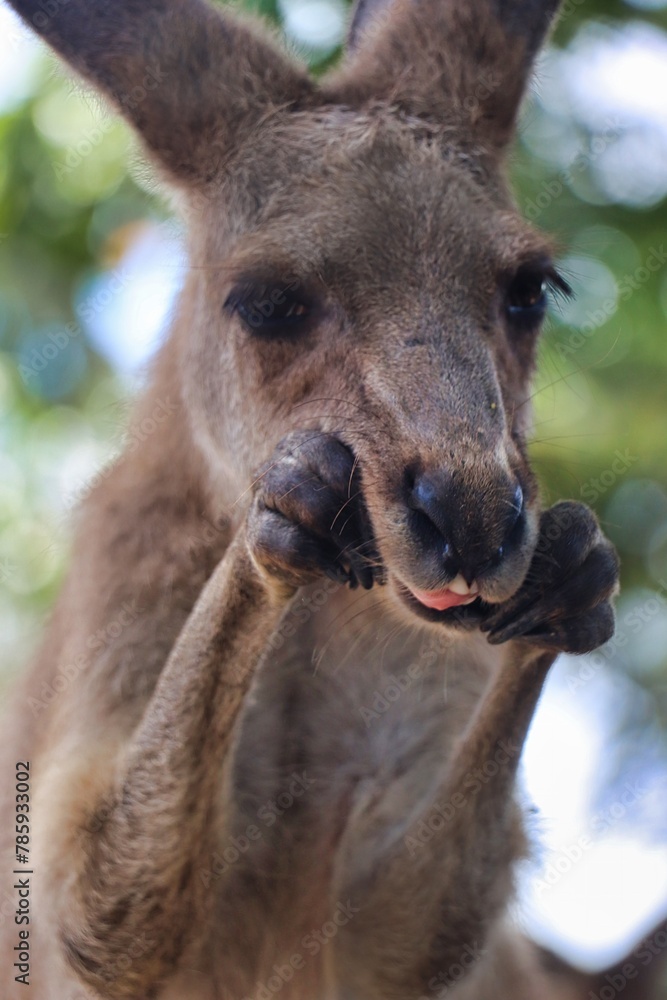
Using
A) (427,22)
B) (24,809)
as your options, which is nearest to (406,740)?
(24,809)

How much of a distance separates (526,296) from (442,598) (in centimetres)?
125

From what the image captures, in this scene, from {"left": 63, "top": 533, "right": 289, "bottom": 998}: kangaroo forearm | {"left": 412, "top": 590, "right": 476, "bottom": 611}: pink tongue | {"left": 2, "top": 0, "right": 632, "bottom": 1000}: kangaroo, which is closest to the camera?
{"left": 412, "top": 590, "right": 476, "bottom": 611}: pink tongue

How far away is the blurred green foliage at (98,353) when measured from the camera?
538 centimetres

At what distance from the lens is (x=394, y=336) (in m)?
3.12

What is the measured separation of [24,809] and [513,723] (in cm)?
174

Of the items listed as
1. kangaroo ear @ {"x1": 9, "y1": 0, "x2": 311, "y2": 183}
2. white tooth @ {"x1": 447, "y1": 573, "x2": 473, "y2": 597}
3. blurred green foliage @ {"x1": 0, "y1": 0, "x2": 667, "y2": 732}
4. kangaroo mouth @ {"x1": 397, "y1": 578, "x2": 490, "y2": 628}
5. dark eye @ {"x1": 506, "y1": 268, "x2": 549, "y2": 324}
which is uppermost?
kangaroo ear @ {"x1": 9, "y1": 0, "x2": 311, "y2": 183}

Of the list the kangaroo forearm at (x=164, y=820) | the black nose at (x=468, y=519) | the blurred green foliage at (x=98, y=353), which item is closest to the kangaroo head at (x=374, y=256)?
the black nose at (x=468, y=519)

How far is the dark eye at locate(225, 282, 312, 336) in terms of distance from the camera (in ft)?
11.3

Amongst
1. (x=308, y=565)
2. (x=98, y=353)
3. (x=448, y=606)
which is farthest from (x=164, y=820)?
(x=98, y=353)

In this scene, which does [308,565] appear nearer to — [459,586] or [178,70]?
[459,586]

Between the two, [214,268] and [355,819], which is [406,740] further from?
[214,268]

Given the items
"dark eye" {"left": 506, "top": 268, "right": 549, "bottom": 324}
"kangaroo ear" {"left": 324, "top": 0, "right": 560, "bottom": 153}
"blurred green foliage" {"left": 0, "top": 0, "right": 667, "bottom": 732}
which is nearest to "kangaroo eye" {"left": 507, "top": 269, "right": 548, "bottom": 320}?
"dark eye" {"left": 506, "top": 268, "right": 549, "bottom": 324}

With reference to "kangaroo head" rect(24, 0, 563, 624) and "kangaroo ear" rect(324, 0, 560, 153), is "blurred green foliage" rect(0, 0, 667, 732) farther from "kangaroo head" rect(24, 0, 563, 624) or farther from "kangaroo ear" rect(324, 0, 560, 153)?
"kangaroo head" rect(24, 0, 563, 624)

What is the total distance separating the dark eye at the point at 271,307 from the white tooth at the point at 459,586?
3.54 feet
